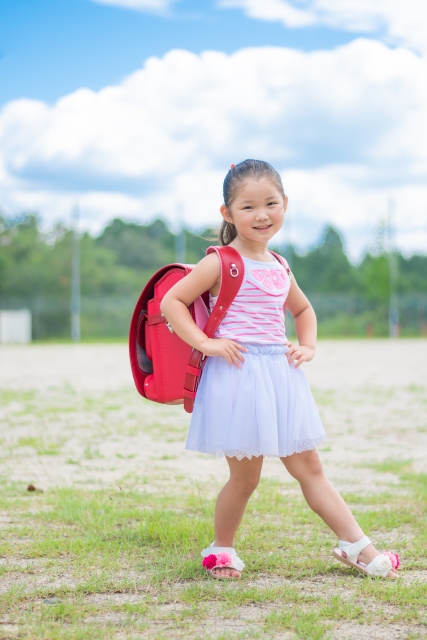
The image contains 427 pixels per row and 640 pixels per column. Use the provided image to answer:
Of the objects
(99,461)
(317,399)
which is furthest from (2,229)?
(99,461)

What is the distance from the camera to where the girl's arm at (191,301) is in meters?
2.82

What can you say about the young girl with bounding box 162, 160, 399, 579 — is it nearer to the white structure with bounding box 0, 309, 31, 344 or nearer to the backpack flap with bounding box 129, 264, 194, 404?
the backpack flap with bounding box 129, 264, 194, 404

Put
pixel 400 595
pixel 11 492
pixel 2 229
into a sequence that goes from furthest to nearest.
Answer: pixel 2 229
pixel 11 492
pixel 400 595

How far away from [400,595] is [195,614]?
67 centimetres

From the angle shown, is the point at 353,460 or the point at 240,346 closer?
the point at 240,346

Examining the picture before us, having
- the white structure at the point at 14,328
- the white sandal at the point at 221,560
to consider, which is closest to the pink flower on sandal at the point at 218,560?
the white sandal at the point at 221,560

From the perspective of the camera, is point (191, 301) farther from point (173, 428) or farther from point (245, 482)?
point (173, 428)

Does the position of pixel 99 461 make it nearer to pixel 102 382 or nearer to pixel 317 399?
pixel 317 399

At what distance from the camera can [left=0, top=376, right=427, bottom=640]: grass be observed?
93.2 inches

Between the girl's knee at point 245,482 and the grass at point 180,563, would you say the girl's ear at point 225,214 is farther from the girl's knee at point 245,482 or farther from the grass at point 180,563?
the grass at point 180,563

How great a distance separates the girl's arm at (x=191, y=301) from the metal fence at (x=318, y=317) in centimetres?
3374

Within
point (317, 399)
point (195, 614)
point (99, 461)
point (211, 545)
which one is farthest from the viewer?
point (317, 399)

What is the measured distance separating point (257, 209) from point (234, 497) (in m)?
1.04

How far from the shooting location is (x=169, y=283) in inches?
118
